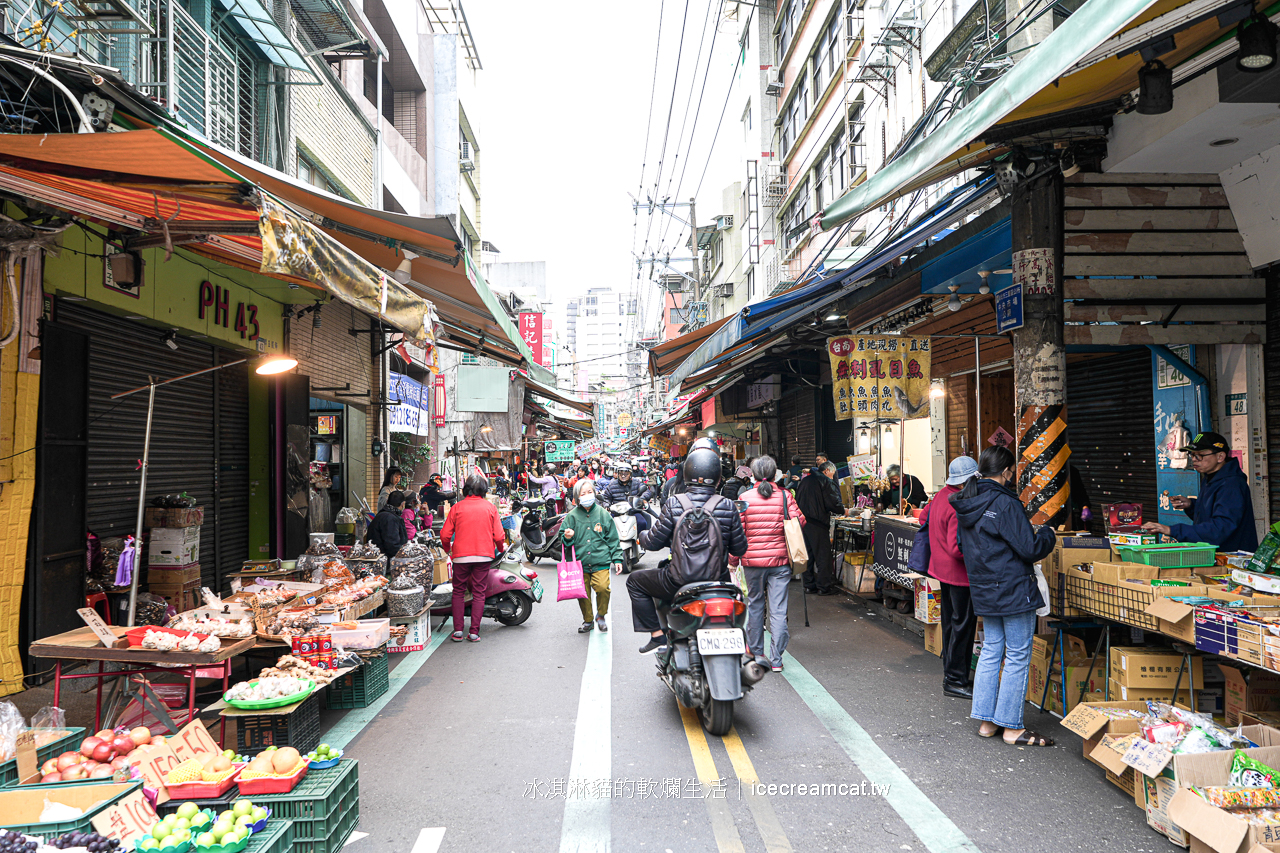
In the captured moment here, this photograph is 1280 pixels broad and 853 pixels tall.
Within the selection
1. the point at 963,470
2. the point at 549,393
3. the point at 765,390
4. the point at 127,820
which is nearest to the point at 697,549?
the point at 963,470

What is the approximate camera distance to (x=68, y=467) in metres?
6.43

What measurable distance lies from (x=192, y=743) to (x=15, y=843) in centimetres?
138

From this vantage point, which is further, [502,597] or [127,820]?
[502,597]

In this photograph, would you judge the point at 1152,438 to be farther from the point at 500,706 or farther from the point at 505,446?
the point at 505,446

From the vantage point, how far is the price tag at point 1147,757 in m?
3.86

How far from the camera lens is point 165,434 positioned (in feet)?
28.1

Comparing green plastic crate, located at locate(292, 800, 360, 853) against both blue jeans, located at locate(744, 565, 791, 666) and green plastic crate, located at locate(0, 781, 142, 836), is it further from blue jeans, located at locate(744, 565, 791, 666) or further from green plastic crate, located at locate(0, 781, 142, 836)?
blue jeans, located at locate(744, 565, 791, 666)

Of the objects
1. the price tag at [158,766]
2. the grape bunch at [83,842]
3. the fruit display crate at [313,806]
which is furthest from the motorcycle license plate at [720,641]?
the grape bunch at [83,842]

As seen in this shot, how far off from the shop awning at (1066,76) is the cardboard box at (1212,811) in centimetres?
372

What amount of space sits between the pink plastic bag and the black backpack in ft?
10.3

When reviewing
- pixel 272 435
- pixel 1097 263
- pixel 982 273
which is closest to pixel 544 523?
pixel 272 435

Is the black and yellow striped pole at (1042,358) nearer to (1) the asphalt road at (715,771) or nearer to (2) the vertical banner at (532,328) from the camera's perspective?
(1) the asphalt road at (715,771)

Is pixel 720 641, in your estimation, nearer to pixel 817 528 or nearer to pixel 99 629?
pixel 99 629

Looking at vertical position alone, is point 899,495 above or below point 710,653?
above
